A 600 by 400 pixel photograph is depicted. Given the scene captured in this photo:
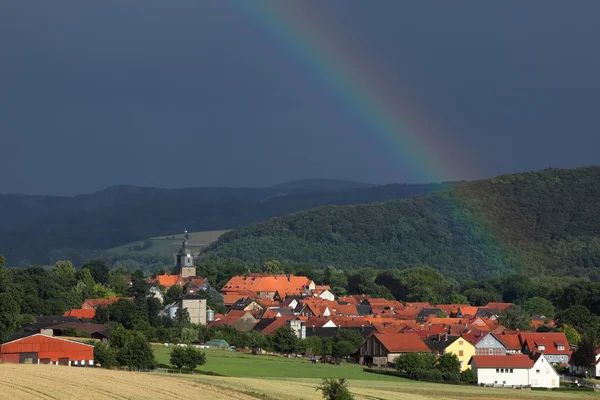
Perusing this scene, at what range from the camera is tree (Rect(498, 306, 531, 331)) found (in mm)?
111188

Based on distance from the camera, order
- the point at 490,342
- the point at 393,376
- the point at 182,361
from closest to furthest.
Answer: the point at 182,361
the point at 393,376
the point at 490,342

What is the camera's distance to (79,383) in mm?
45188

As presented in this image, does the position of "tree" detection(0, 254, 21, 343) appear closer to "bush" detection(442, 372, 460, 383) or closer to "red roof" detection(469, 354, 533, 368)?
"bush" detection(442, 372, 460, 383)

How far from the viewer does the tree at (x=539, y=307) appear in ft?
434

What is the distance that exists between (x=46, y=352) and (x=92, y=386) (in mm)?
23045

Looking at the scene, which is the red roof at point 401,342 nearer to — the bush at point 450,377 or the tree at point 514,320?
the bush at point 450,377

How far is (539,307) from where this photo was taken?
13375 centimetres

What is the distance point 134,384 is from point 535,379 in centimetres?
3673

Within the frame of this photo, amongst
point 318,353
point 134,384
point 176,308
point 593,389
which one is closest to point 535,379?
point 593,389

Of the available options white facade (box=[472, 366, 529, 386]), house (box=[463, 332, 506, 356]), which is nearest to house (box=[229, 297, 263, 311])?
house (box=[463, 332, 506, 356])

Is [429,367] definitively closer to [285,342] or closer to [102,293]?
[285,342]

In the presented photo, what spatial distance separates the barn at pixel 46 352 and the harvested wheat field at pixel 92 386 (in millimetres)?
12580

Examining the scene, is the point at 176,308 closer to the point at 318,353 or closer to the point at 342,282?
the point at 318,353

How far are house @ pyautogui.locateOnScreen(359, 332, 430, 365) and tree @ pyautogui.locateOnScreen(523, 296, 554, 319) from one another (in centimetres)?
4781
